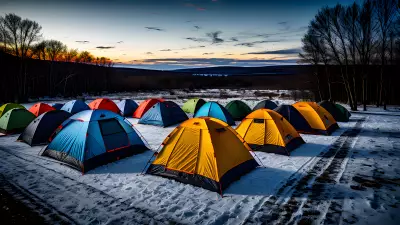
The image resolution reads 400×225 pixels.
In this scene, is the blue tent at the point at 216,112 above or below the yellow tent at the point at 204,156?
above

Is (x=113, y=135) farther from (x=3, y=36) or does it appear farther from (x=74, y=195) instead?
(x=3, y=36)

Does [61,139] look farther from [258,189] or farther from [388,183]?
[388,183]

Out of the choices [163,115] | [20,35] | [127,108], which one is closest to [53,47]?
[20,35]

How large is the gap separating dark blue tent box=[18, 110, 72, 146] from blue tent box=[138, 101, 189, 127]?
18.2 ft

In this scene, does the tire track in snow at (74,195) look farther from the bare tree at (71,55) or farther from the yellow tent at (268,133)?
the bare tree at (71,55)

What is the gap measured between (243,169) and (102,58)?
2709 inches

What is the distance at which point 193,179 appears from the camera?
18.9ft

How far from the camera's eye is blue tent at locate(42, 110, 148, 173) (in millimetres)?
6945

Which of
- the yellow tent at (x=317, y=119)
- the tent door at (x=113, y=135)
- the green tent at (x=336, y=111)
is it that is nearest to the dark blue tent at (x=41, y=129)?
the tent door at (x=113, y=135)

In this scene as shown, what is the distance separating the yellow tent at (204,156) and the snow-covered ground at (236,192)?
256 millimetres

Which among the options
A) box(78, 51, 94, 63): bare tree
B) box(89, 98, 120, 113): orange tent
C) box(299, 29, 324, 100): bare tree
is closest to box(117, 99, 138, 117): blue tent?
box(89, 98, 120, 113): orange tent

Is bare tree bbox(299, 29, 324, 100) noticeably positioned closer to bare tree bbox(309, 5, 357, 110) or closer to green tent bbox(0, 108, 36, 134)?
bare tree bbox(309, 5, 357, 110)

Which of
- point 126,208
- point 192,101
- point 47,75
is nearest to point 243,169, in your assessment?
point 126,208

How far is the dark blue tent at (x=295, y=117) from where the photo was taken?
11680mm
